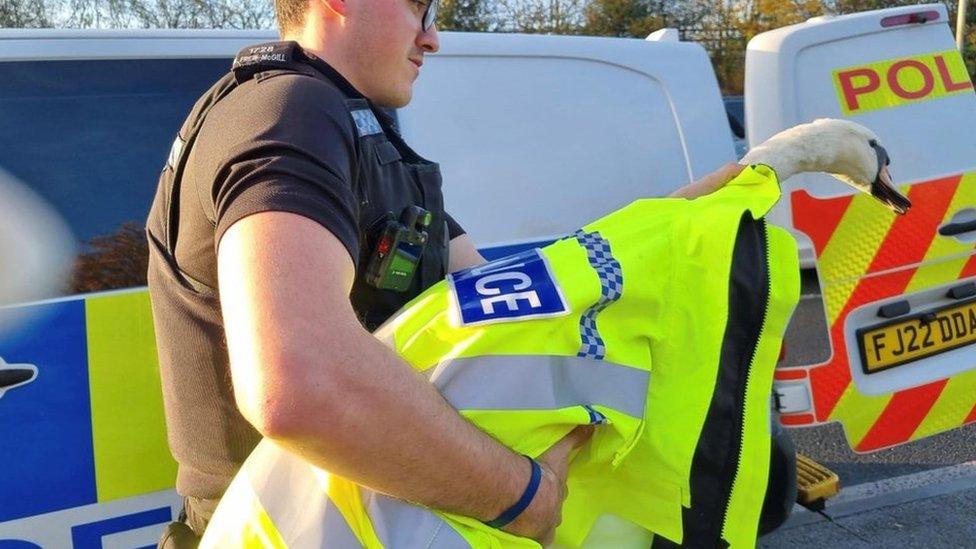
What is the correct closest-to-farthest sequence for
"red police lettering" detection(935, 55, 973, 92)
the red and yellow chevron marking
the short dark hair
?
the short dark hair → the red and yellow chevron marking → "red police lettering" detection(935, 55, 973, 92)

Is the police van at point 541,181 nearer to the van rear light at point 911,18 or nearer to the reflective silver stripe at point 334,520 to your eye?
the van rear light at point 911,18

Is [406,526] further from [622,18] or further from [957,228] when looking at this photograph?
[622,18]

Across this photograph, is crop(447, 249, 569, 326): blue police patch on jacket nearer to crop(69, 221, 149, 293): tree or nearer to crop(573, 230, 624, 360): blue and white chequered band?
crop(573, 230, 624, 360): blue and white chequered band

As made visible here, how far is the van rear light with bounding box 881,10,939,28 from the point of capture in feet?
9.23

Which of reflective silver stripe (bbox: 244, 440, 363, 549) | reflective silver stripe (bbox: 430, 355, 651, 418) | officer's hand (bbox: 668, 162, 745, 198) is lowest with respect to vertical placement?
reflective silver stripe (bbox: 244, 440, 363, 549)

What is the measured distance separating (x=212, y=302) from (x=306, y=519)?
0.94 ft

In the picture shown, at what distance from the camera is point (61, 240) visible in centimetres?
191

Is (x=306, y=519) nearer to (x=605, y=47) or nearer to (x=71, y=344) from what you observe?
(x=71, y=344)

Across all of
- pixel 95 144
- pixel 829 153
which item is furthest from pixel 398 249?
pixel 95 144

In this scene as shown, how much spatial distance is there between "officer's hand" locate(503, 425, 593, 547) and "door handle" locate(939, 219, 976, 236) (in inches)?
78.3

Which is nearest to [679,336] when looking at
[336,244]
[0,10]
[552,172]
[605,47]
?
[336,244]

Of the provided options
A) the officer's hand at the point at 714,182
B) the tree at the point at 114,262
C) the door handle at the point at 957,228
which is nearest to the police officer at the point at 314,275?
the officer's hand at the point at 714,182

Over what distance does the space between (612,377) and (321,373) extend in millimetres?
396

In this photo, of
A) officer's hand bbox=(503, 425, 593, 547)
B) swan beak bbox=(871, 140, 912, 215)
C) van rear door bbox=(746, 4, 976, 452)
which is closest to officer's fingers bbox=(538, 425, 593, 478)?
officer's hand bbox=(503, 425, 593, 547)
